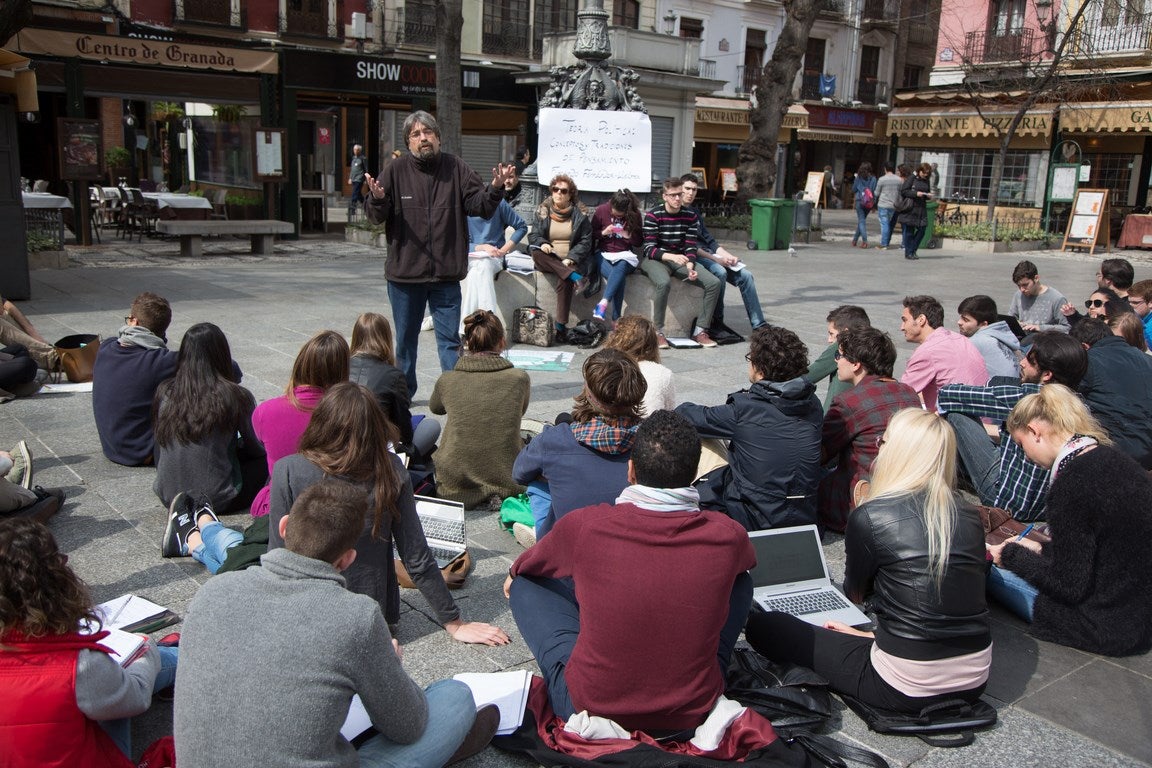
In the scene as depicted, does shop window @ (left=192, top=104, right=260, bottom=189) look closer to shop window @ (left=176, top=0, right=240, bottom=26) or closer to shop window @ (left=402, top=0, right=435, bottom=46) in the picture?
shop window @ (left=176, top=0, right=240, bottom=26)

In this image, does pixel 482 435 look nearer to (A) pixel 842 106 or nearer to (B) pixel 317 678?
(B) pixel 317 678

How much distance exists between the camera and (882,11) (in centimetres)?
3972

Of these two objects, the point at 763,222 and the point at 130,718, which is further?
the point at 763,222

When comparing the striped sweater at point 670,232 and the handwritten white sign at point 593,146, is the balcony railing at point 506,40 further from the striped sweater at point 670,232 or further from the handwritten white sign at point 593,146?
the striped sweater at point 670,232

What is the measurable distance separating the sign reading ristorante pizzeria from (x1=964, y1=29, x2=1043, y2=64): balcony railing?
739 inches

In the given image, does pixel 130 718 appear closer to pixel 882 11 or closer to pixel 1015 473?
pixel 1015 473

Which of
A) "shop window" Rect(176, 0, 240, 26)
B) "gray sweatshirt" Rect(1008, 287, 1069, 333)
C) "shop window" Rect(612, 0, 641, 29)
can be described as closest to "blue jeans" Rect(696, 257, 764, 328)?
"gray sweatshirt" Rect(1008, 287, 1069, 333)

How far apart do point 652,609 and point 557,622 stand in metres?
0.63

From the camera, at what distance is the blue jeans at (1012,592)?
3955mm

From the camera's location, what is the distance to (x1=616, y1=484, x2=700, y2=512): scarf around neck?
280 centimetres

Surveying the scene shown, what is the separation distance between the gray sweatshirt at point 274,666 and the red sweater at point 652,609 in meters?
0.67

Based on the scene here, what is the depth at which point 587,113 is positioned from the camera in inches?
428

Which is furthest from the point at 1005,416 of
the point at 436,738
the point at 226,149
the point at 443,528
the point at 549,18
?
the point at 549,18

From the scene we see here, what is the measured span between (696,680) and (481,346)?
101 inches
